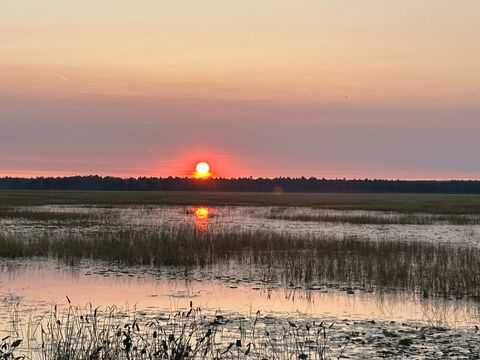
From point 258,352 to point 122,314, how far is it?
436cm

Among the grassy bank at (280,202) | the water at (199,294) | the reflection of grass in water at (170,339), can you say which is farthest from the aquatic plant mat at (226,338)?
the grassy bank at (280,202)

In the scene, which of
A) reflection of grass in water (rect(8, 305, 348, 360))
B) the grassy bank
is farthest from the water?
the grassy bank

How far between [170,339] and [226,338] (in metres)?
3.39

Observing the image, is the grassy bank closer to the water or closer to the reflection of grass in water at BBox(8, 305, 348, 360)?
the water

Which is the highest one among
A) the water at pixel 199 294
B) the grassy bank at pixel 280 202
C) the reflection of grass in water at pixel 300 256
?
the grassy bank at pixel 280 202

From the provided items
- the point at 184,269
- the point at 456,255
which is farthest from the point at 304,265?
the point at 456,255

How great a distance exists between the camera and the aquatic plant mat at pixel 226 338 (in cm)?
1005

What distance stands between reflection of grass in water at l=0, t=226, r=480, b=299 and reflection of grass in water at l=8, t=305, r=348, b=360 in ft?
23.6

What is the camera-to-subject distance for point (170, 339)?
349 inches

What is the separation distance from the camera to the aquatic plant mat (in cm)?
1005

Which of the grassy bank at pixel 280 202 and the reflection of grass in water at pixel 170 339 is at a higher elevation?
the grassy bank at pixel 280 202

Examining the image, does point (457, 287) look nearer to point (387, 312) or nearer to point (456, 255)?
point (387, 312)

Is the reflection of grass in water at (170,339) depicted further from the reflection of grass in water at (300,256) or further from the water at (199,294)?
the reflection of grass in water at (300,256)

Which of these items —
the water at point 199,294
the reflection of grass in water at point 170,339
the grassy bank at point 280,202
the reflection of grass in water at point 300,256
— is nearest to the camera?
the reflection of grass in water at point 170,339
